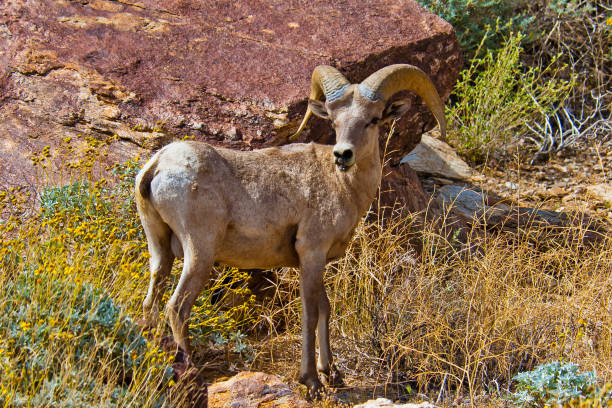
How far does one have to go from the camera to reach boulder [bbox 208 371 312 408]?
200 inches

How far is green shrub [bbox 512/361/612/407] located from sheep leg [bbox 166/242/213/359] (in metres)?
2.53

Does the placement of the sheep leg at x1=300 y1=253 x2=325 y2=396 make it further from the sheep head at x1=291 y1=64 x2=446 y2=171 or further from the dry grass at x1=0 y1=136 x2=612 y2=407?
the sheep head at x1=291 y1=64 x2=446 y2=171

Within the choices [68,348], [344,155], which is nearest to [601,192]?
[344,155]

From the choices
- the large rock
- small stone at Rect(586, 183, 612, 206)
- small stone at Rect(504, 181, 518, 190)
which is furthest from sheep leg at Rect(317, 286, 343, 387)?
small stone at Rect(586, 183, 612, 206)

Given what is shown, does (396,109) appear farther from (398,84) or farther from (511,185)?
(511,185)

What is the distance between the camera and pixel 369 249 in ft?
24.9

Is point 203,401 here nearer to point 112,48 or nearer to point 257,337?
point 257,337

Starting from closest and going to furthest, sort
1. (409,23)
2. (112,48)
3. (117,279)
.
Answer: (117,279)
(112,48)
(409,23)

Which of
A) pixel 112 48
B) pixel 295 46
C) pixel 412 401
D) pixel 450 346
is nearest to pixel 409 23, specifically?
pixel 295 46

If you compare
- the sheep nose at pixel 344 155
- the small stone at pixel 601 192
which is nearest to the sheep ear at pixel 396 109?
the sheep nose at pixel 344 155

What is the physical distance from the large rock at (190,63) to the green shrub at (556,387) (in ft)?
10.9

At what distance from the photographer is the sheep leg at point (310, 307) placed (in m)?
5.70

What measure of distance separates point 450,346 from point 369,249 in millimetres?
1486

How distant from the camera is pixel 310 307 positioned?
5750 millimetres
